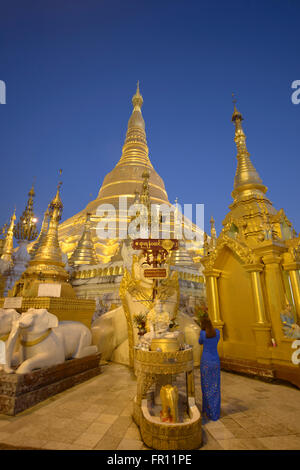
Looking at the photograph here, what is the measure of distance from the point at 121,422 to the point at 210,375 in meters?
1.24

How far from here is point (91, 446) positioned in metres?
2.17

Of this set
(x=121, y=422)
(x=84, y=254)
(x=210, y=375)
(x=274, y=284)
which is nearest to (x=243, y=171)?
(x=274, y=284)

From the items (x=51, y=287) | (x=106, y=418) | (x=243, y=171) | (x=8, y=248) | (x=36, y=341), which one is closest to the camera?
(x=106, y=418)

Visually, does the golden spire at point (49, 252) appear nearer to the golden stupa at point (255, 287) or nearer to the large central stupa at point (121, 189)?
the golden stupa at point (255, 287)

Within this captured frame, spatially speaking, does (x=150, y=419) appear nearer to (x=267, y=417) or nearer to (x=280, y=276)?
(x=267, y=417)

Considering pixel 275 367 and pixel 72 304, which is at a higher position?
pixel 72 304

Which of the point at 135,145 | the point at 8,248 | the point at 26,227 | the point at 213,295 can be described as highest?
the point at 135,145

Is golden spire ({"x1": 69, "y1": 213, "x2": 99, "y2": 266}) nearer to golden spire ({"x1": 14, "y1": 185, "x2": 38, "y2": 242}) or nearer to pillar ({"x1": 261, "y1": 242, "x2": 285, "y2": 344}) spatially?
golden spire ({"x1": 14, "y1": 185, "x2": 38, "y2": 242})

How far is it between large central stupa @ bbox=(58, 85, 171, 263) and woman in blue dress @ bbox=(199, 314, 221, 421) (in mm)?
20207

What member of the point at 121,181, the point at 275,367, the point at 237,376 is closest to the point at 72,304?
the point at 237,376

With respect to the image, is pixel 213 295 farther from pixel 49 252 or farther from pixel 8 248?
pixel 8 248

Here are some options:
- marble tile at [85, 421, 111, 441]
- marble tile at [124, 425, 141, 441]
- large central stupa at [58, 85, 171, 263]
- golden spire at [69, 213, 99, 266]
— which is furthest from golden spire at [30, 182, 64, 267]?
large central stupa at [58, 85, 171, 263]

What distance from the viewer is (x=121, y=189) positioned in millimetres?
30891

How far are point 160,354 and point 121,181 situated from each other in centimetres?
3095
